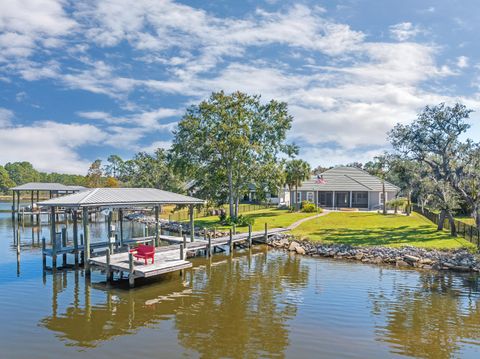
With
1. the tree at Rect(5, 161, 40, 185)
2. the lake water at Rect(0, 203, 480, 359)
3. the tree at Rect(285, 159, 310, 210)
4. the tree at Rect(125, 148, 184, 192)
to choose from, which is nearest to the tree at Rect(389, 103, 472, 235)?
the lake water at Rect(0, 203, 480, 359)

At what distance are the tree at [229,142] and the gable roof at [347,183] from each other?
1430 cm

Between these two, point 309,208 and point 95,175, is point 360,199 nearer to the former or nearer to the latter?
point 309,208

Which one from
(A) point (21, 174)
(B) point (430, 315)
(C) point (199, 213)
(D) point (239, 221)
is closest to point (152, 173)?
(C) point (199, 213)

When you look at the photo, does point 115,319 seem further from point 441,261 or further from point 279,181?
point 279,181

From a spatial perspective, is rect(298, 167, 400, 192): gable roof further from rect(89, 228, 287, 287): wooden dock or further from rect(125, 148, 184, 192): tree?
rect(89, 228, 287, 287): wooden dock

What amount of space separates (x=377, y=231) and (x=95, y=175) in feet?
284

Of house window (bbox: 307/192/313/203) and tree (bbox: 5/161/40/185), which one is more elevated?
tree (bbox: 5/161/40/185)

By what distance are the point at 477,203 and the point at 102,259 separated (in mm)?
26741

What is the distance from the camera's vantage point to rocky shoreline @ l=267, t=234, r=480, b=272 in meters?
24.7

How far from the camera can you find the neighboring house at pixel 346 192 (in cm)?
5791

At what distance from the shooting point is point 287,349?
12.8 m

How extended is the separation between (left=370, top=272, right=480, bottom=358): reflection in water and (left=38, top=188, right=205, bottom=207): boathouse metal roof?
15.1 metres

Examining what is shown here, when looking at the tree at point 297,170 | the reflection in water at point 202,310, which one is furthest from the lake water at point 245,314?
the tree at point 297,170

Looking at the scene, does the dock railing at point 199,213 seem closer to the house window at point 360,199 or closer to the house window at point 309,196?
the house window at point 309,196
